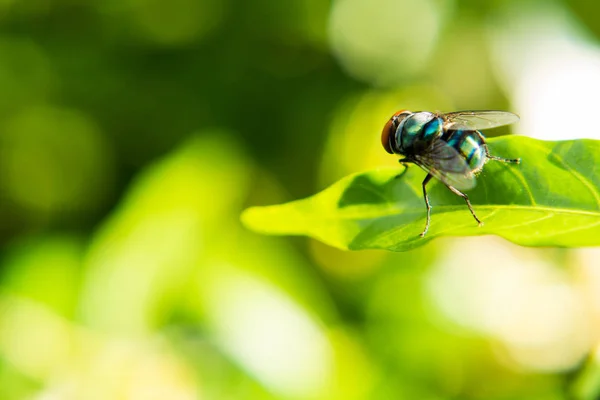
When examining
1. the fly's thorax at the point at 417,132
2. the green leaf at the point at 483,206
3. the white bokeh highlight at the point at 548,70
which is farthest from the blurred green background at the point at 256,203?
the fly's thorax at the point at 417,132

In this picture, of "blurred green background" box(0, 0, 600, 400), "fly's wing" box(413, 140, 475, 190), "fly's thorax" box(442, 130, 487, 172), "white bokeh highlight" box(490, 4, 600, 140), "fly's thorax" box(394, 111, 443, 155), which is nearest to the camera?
"fly's wing" box(413, 140, 475, 190)

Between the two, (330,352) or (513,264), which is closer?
(330,352)

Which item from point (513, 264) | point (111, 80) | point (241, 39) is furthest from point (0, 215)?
point (513, 264)

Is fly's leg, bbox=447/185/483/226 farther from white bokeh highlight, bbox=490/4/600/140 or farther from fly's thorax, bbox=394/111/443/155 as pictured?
white bokeh highlight, bbox=490/4/600/140

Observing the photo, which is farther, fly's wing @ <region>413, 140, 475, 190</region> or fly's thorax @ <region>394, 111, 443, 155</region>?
fly's thorax @ <region>394, 111, 443, 155</region>

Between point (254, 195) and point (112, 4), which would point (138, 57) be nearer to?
point (112, 4)

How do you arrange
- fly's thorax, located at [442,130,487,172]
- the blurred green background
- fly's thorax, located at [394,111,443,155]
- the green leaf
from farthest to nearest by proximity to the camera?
the blurred green background
fly's thorax, located at [394,111,443,155]
fly's thorax, located at [442,130,487,172]
the green leaf

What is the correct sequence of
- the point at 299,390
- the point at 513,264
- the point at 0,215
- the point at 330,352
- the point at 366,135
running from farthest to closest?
the point at 0,215, the point at 366,135, the point at 513,264, the point at 330,352, the point at 299,390

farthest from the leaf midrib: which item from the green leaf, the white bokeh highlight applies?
the white bokeh highlight
